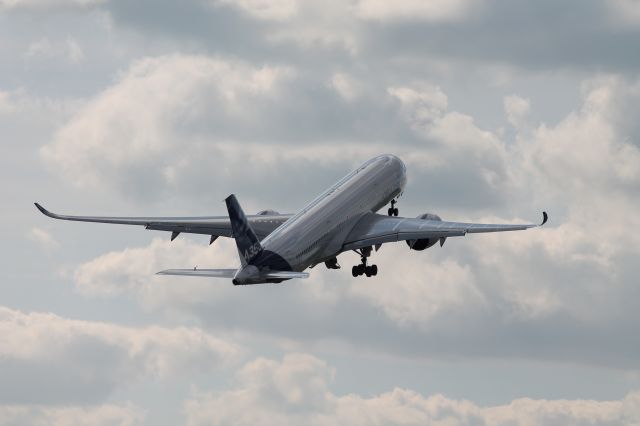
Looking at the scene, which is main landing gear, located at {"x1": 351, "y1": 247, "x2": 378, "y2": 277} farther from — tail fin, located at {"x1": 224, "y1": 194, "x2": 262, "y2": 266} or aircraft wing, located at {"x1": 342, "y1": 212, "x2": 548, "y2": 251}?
tail fin, located at {"x1": 224, "y1": 194, "x2": 262, "y2": 266}

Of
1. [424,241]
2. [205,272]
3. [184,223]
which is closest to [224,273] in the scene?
[205,272]

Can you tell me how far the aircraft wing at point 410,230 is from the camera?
389 feet

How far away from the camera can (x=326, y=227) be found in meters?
116

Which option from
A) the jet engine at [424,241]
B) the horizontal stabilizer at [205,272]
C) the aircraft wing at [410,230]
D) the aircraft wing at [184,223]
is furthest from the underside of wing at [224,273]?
the jet engine at [424,241]

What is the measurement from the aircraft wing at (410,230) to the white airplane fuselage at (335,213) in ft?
3.34

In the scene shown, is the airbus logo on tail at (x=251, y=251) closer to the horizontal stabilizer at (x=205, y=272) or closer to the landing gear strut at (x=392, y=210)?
the horizontal stabilizer at (x=205, y=272)

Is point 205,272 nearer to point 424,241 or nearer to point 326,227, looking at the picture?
point 326,227

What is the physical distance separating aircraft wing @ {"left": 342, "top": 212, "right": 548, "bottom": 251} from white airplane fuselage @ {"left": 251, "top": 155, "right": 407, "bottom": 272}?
3.34 feet

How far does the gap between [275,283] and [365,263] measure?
782 inches

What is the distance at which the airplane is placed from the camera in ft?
344

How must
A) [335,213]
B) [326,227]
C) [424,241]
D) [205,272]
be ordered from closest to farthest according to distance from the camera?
[205,272] → [326,227] → [335,213] → [424,241]

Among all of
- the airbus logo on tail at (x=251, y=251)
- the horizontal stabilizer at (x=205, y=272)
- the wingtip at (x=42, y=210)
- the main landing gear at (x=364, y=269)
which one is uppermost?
the wingtip at (x=42, y=210)

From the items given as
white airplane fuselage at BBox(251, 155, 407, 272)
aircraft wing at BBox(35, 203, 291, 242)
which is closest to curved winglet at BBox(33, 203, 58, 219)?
aircraft wing at BBox(35, 203, 291, 242)

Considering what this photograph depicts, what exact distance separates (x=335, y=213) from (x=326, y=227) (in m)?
3.00
